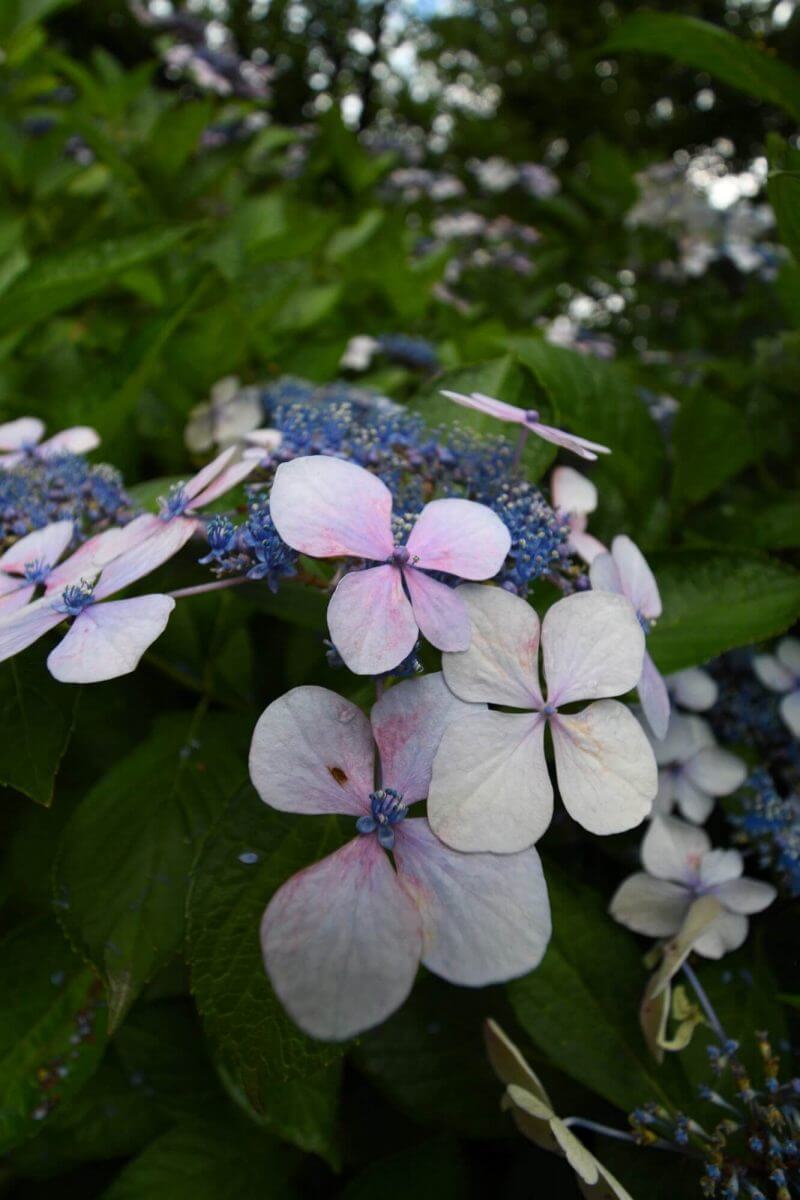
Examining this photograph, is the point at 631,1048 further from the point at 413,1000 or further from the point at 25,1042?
the point at 25,1042

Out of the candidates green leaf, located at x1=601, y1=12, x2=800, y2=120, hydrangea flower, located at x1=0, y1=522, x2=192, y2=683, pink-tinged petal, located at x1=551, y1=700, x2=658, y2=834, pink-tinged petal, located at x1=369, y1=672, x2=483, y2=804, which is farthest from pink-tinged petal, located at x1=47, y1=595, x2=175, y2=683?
→ green leaf, located at x1=601, y1=12, x2=800, y2=120

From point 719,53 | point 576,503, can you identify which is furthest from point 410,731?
point 719,53

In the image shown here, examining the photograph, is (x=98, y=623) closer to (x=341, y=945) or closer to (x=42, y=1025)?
(x=341, y=945)

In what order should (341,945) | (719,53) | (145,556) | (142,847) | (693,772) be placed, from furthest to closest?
(719,53) → (693,772) → (142,847) → (145,556) → (341,945)

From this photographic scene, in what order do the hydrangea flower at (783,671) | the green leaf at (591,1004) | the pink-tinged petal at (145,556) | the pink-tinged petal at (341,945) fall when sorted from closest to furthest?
the pink-tinged petal at (341,945)
the pink-tinged petal at (145,556)
the green leaf at (591,1004)
the hydrangea flower at (783,671)

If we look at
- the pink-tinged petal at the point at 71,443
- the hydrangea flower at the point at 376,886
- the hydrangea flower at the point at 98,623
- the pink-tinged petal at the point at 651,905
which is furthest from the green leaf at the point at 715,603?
the pink-tinged petal at the point at 71,443

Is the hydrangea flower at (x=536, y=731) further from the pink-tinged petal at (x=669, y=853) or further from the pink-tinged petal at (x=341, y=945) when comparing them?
the pink-tinged petal at (x=669, y=853)

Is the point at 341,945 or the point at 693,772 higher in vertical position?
the point at 341,945
